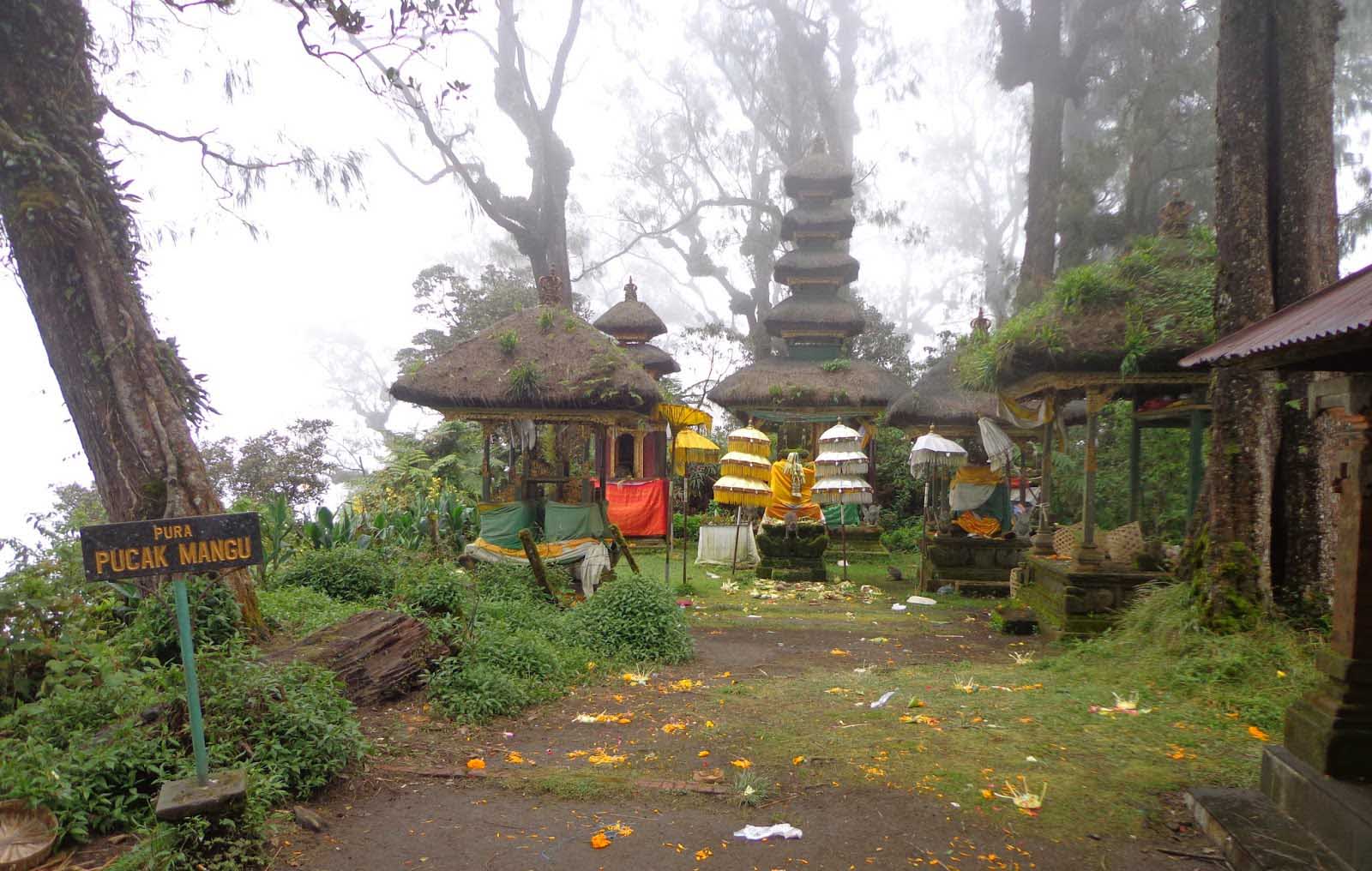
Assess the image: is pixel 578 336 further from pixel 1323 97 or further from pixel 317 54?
pixel 1323 97

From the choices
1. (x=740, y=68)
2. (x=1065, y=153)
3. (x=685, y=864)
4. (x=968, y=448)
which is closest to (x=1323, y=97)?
(x=685, y=864)

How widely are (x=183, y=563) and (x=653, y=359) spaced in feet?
57.6

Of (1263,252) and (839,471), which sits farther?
(839,471)

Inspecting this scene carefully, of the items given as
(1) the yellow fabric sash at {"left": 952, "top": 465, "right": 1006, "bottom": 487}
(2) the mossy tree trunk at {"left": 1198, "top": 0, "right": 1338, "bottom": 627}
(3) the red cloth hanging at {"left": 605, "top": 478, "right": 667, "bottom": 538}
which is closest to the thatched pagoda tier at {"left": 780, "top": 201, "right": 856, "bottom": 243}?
(3) the red cloth hanging at {"left": 605, "top": 478, "right": 667, "bottom": 538}

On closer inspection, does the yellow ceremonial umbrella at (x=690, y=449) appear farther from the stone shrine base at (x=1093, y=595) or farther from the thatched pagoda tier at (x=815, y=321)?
the thatched pagoda tier at (x=815, y=321)

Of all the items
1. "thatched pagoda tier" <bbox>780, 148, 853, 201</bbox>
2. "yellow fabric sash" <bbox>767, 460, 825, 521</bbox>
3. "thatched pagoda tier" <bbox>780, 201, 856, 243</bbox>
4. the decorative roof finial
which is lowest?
"yellow fabric sash" <bbox>767, 460, 825, 521</bbox>

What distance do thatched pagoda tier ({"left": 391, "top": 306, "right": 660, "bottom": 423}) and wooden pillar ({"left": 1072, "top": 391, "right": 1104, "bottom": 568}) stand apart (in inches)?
225

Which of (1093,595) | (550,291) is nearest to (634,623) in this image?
(1093,595)

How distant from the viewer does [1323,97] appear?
20.1 feet

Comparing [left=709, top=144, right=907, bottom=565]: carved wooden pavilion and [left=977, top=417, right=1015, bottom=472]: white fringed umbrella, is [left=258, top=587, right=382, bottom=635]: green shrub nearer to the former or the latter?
[left=977, top=417, right=1015, bottom=472]: white fringed umbrella

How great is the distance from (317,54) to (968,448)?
46.5 feet

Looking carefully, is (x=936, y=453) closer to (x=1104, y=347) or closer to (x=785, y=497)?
(x=785, y=497)

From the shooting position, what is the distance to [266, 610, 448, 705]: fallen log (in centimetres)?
523

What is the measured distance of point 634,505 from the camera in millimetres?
16312
